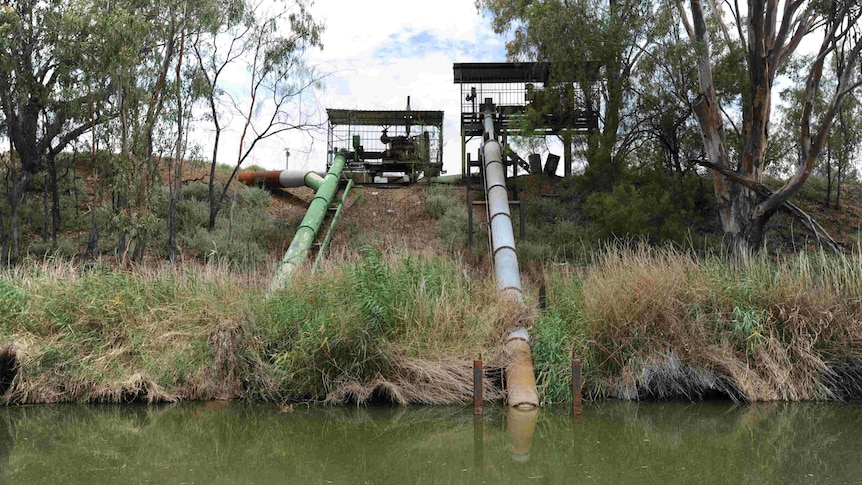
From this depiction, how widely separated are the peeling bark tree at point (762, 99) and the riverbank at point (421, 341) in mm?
4336

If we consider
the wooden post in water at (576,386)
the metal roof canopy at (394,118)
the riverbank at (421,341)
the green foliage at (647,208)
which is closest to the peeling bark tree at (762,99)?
the green foliage at (647,208)

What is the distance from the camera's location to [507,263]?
505 inches

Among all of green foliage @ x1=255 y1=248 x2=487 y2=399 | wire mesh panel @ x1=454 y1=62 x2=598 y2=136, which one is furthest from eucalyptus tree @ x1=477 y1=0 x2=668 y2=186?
green foliage @ x1=255 y1=248 x2=487 y2=399

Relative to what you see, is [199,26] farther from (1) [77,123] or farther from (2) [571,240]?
(2) [571,240]

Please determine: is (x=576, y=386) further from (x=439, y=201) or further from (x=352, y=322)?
(x=439, y=201)

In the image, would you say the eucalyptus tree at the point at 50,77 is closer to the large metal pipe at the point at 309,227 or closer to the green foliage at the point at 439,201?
the large metal pipe at the point at 309,227

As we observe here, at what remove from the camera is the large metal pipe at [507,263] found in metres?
8.73

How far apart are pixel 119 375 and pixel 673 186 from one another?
12.6 metres

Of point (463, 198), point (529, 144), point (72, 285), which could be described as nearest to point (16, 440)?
point (72, 285)

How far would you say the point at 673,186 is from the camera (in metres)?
17.0

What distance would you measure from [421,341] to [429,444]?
7.17 ft

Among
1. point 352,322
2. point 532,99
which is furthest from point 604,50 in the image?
point 352,322

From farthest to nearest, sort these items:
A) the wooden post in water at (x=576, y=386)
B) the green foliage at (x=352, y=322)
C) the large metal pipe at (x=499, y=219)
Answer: the large metal pipe at (x=499, y=219) → the green foliage at (x=352, y=322) → the wooden post in water at (x=576, y=386)

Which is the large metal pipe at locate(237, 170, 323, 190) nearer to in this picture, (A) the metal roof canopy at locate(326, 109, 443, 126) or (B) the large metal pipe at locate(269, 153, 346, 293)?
(B) the large metal pipe at locate(269, 153, 346, 293)
